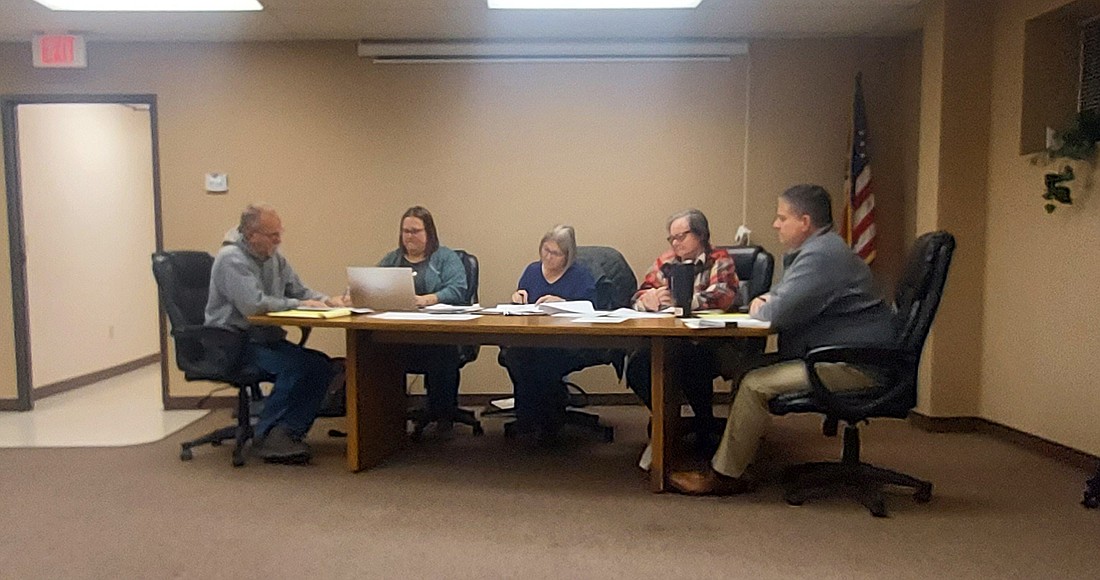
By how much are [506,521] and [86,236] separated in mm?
4613

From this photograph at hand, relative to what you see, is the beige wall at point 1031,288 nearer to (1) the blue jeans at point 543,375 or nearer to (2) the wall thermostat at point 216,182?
(1) the blue jeans at point 543,375

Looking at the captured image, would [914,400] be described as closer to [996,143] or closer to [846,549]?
[846,549]

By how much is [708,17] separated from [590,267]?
4.94 ft

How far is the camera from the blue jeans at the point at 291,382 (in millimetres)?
3496

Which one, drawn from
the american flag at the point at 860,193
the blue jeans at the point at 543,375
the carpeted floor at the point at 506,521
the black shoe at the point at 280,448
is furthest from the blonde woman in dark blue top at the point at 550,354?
the american flag at the point at 860,193

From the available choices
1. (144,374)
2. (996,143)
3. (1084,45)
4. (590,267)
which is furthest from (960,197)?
(144,374)

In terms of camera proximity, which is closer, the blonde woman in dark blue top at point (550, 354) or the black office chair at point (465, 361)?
the blonde woman in dark blue top at point (550, 354)

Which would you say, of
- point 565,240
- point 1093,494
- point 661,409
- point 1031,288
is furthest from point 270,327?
point 1031,288

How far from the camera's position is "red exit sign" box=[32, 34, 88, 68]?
4.48 m

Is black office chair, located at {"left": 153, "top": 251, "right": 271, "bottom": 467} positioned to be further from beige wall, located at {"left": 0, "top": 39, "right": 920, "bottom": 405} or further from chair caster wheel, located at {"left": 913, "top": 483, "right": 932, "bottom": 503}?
chair caster wheel, located at {"left": 913, "top": 483, "right": 932, "bottom": 503}

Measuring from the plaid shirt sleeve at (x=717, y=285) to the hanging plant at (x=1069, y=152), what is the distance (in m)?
1.44

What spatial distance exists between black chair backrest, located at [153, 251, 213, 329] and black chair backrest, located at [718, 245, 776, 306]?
2.47 meters

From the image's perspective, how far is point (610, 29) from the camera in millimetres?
4465

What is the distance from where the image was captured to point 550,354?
382 centimetres
